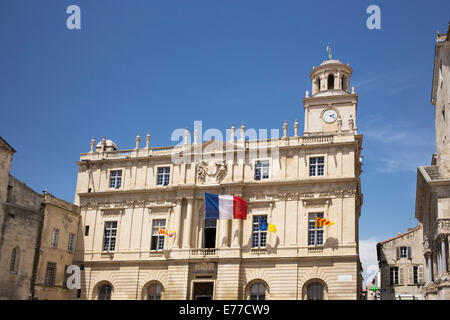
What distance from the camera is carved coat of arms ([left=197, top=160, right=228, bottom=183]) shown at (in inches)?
1629

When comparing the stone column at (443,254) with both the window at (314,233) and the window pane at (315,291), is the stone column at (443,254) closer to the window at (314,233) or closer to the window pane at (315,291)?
the window pane at (315,291)

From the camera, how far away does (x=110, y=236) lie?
140 feet

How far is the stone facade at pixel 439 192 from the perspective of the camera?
27.9 m

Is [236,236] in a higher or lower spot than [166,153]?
lower

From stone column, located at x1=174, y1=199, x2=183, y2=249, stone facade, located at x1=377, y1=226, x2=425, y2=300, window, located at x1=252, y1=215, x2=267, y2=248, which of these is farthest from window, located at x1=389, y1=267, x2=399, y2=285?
stone column, located at x1=174, y1=199, x2=183, y2=249

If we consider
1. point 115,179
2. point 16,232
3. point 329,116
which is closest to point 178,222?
point 115,179

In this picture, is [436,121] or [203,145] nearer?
[436,121]

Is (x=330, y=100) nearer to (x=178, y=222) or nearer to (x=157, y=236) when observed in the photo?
(x=178, y=222)

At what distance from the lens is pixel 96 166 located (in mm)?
45062

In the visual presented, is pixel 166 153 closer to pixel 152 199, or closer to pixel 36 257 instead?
pixel 152 199

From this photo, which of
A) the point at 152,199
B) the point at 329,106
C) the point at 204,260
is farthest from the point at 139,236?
the point at 329,106

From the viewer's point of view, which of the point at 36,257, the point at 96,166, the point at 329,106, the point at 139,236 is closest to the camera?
the point at 36,257

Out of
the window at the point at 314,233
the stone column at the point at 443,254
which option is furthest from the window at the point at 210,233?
the stone column at the point at 443,254

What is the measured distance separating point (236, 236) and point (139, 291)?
833 cm
